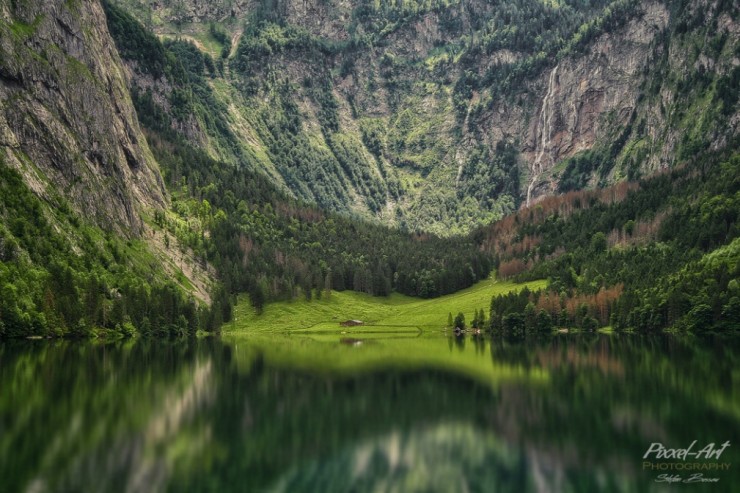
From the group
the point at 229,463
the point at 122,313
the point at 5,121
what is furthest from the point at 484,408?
the point at 5,121

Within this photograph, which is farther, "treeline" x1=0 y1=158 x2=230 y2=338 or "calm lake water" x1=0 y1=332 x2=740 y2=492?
"treeline" x1=0 y1=158 x2=230 y2=338

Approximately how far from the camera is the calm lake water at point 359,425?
45125 mm

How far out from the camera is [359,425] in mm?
62312

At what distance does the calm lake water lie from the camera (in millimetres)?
45125

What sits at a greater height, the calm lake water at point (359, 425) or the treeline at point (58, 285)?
the treeline at point (58, 285)

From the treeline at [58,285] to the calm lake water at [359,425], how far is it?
4947cm

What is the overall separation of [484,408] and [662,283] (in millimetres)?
142061

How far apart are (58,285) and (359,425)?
114217 mm

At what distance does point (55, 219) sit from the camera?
191 meters

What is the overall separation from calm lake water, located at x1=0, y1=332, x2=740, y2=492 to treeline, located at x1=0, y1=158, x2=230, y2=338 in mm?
49467

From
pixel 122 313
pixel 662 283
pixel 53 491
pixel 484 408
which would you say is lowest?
pixel 53 491

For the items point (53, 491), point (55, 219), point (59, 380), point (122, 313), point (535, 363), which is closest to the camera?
point (53, 491)

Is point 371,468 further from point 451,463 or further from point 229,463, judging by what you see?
point 229,463

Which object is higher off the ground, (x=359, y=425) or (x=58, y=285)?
(x=58, y=285)
